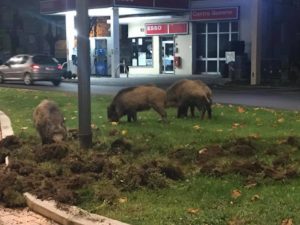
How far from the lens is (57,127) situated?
983 centimetres

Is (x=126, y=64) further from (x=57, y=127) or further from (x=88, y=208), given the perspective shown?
(x=88, y=208)

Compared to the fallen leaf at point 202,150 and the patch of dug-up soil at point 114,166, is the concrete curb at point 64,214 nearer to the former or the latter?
the patch of dug-up soil at point 114,166

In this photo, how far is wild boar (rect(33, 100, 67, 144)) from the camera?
9656 mm

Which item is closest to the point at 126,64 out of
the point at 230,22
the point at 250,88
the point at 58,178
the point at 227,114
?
the point at 230,22

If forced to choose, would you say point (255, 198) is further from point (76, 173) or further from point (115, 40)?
point (115, 40)

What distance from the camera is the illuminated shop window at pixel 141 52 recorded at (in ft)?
137

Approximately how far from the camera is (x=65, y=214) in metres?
5.96

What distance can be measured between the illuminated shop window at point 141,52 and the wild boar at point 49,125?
103 feet

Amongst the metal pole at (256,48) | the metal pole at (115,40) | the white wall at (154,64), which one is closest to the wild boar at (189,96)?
the metal pole at (256,48)

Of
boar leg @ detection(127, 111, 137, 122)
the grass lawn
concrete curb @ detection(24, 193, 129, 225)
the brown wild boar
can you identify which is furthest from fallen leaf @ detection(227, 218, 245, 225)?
boar leg @ detection(127, 111, 137, 122)

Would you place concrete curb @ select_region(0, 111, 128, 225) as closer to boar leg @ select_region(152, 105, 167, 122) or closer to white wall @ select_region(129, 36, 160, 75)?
boar leg @ select_region(152, 105, 167, 122)

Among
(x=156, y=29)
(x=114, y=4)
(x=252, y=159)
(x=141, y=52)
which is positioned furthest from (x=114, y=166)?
(x=141, y=52)

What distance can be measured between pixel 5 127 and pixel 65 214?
260 inches

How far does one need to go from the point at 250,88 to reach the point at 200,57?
11797 millimetres
